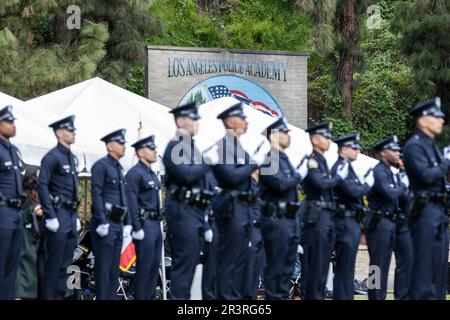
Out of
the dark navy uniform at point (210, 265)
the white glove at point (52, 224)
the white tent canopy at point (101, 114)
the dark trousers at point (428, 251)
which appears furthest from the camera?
the white tent canopy at point (101, 114)

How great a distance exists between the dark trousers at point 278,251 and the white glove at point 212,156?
97 centimetres

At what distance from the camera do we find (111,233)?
38.0 feet

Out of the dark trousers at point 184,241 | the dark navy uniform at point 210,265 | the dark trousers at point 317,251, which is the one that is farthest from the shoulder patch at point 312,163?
the dark trousers at point 184,241

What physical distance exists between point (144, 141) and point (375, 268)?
3.19 meters

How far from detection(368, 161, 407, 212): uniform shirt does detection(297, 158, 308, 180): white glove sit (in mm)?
1546

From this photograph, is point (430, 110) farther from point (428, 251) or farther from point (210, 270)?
point (210, 270)

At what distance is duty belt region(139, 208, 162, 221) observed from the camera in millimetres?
11898

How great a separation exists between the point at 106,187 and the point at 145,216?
1.90ft

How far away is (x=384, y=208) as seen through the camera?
498 inches

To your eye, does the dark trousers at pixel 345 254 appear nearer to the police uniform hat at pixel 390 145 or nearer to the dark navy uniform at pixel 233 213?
the police uniform hat at pixel 390 145

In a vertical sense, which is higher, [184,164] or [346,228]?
[184,164]

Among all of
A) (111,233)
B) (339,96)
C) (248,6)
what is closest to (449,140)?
(339,96)

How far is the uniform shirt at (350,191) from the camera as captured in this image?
11789 mm

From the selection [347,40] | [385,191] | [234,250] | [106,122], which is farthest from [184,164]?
[347,40]
